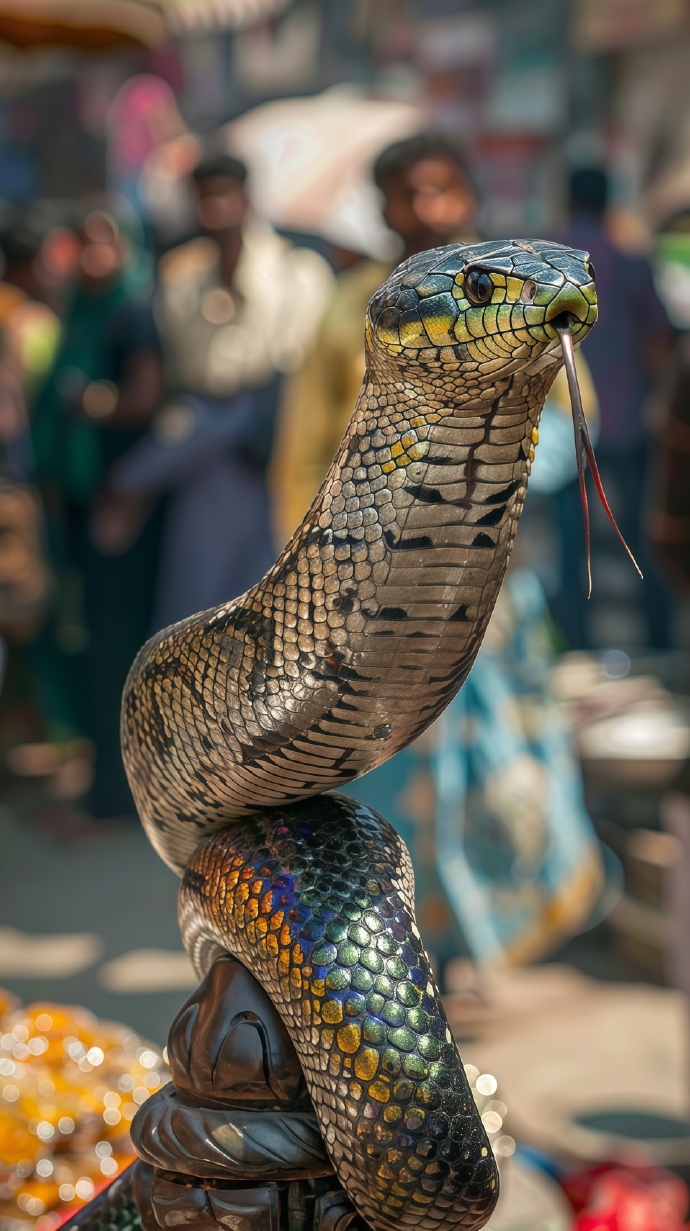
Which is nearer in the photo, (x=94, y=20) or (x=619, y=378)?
(x=94, y=20)

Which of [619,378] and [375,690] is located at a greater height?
[375,690]

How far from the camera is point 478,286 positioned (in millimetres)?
652

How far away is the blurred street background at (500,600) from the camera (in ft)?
7.97

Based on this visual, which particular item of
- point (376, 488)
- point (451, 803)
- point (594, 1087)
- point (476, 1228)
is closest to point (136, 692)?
point (376, 488)

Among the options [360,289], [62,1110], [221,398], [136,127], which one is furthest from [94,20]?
[136,127]

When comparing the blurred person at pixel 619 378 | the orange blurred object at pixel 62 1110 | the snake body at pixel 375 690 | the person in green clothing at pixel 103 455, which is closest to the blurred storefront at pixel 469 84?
the blurred person at pixel 619 378

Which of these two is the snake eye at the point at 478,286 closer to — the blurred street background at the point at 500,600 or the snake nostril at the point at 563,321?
the snake nostril at the point at 563,321

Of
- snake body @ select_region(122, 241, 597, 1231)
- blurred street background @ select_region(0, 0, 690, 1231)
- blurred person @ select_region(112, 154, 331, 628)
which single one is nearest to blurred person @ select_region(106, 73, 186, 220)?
blurred street background @ select_region(0, 0, 690, 1231)

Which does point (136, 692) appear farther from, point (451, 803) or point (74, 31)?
point (74, 31)

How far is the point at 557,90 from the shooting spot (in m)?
6.97

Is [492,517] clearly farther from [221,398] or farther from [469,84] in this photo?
[469,84]

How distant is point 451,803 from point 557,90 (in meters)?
5.18

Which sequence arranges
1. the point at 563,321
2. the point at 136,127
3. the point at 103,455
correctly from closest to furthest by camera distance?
the point at 563,321 → the point at 103,455 → the point at 136,127

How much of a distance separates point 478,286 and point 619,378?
14.3 ft
